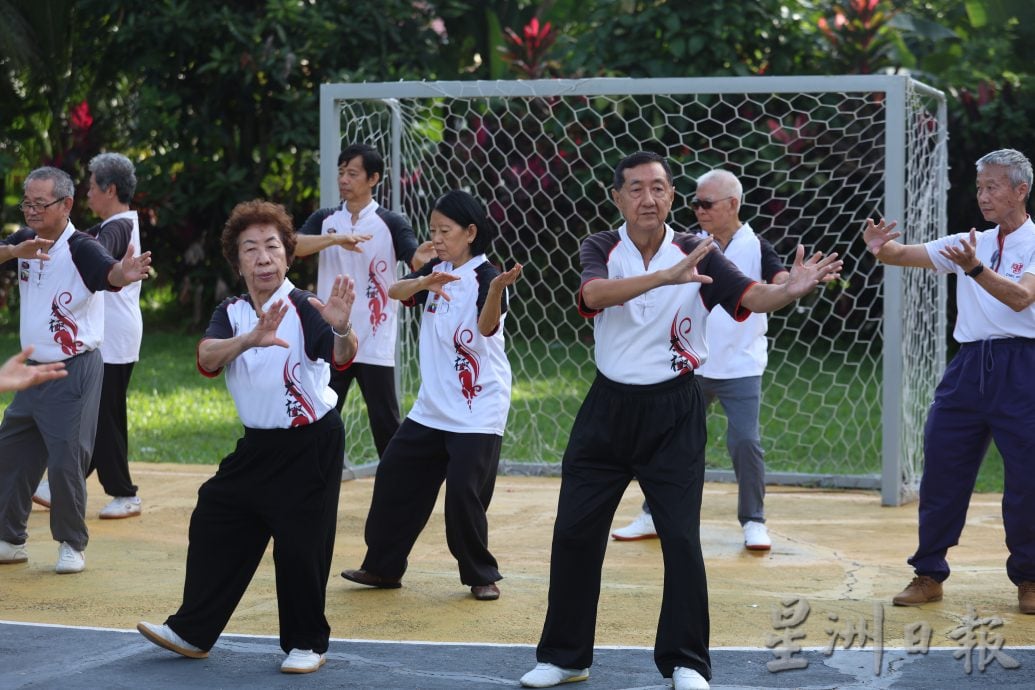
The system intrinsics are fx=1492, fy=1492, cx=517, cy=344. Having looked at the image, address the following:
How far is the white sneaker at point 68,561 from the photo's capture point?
684 centimetres

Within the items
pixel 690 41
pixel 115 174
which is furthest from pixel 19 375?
pixel 690 41

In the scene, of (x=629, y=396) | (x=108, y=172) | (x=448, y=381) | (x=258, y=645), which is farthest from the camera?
(x=108, y=172)

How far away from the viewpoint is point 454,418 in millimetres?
6277

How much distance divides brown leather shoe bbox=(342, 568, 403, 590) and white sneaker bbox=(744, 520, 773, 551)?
189 cm

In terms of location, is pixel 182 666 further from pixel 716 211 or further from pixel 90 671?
pixel 716 211

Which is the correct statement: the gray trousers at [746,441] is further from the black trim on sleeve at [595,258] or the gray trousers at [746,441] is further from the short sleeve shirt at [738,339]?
the black trim on sleeve at [595,258]

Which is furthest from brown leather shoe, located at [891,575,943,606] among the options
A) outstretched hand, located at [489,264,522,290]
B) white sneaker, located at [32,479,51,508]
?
white sneaker, located at [32,479,51,508]

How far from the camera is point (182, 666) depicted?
17.7ft

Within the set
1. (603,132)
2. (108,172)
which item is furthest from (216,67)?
(108,172)

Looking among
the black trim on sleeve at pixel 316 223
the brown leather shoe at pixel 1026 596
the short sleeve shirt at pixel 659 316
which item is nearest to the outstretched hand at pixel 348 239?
the black trim on sleeve at pixel 316 223

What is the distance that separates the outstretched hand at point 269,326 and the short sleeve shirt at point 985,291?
112 inches

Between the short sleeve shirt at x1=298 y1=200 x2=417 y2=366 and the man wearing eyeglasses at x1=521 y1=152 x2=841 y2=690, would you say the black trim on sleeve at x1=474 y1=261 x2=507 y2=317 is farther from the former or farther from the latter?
the short sleeve shirt at x1=298 y1=200 x2=417 y2=366

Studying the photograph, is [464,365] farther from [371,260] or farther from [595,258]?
[371,260]

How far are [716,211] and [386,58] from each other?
8.54 m
